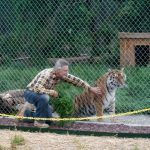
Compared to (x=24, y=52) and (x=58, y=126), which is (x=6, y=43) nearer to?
(x=24, y=52)

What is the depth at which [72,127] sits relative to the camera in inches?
370

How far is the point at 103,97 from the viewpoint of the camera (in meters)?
10.0

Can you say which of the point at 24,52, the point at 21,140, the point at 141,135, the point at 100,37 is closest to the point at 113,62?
the point at 100,37

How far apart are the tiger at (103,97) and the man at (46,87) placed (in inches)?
26.0

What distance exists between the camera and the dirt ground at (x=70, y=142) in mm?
7914

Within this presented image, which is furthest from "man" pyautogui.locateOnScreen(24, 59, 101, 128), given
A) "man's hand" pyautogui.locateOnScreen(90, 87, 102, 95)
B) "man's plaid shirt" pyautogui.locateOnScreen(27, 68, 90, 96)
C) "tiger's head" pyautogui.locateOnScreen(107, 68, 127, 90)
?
"tiger's head" pyautogui.locateOnScreen(107, 68, 127, 90)

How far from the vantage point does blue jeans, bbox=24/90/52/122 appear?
30.3 ft

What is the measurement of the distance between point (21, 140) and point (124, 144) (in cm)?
136

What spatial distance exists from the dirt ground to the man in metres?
0.48

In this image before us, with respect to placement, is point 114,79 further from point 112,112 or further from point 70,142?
point 70,142

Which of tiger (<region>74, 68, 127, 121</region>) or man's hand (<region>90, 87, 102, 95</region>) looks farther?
tiger (<region>74, 68, 127, 121</region>)

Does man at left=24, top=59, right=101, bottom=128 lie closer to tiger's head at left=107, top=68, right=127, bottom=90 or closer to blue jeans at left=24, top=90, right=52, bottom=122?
blue jeans at left=24, top=90, right=52, bottom=122

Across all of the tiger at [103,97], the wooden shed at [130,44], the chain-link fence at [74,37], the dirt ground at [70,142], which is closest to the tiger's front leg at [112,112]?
the tiger at [103,97]

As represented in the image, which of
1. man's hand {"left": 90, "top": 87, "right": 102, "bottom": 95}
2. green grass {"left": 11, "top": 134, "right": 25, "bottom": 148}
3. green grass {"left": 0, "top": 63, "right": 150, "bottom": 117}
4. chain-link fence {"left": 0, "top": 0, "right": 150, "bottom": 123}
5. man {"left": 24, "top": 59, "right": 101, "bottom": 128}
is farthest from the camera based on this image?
chain-link fence {"left": 0, "top": 0, "right": 150, "bottom": 123}
